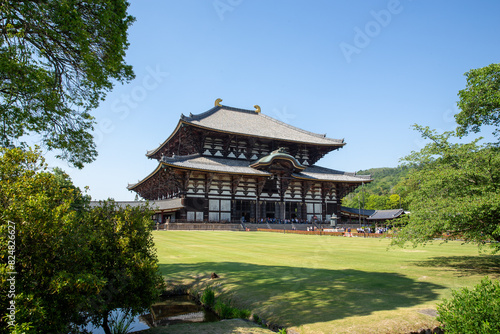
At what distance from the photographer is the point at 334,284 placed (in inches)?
316

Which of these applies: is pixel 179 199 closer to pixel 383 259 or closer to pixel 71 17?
pixel 383 259

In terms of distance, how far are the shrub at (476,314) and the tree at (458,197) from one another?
5.11 metres

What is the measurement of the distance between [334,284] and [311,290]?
3.00 feet

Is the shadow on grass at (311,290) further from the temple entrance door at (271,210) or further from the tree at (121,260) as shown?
the temple entrance door at (271,210)

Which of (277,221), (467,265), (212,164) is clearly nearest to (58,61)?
(467,265)

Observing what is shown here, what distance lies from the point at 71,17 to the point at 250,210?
113ft

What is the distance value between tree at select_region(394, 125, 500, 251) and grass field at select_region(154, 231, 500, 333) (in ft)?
4.47

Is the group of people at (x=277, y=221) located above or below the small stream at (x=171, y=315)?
above

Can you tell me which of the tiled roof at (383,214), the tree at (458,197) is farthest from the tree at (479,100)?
the tiled roof at (383,214)

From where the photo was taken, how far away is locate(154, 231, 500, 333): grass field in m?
5.58

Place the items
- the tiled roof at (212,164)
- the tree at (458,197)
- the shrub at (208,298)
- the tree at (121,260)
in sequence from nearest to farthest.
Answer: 1. the tree at (121,260)
2. the shrub at (208,298)
3. the tree at (458,197)
4. the tiled roof at (212,164)

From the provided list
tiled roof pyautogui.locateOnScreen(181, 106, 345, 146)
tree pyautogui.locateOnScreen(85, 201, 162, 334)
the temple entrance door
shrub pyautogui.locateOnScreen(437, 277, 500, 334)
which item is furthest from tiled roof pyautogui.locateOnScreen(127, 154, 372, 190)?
shrub pyautogui.locateOnScreen(437, 277, 500, 334)

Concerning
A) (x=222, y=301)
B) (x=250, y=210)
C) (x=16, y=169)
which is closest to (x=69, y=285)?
(x=16, y=169)

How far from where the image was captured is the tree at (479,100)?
11359 millimetres
